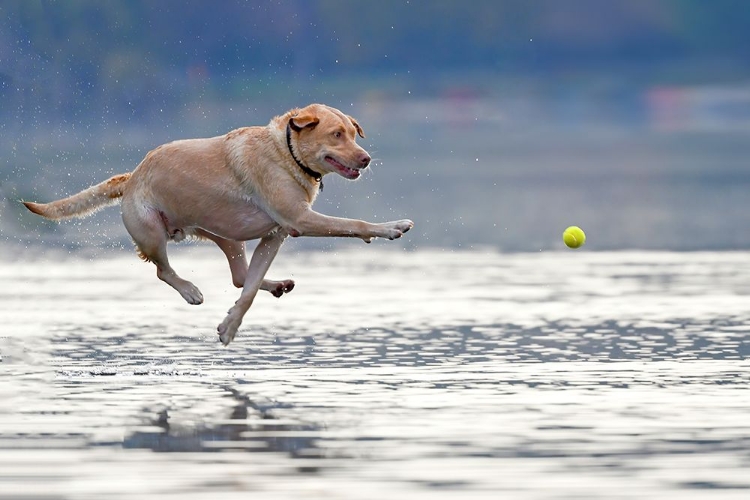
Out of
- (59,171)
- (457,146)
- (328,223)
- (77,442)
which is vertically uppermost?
(457,146)

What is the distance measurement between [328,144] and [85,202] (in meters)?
2.23

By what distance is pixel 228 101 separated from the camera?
78.4 m

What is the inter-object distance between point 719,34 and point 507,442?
90.7m

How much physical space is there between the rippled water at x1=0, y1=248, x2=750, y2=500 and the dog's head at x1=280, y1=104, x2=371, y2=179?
1.29 m

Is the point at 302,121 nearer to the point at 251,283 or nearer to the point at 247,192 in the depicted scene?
the point at 247,192

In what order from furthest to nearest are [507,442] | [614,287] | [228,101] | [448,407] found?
[228,101], [614,287], [448,407], [507,442]

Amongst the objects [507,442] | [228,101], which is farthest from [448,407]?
[228,101]

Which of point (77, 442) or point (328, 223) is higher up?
point (328, 223)

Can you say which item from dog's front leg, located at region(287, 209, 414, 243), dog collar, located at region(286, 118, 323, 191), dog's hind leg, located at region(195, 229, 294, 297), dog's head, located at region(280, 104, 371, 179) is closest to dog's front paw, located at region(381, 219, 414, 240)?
dog's front leg, located at region(287, 209, 414, 243)

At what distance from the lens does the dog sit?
12.6 m

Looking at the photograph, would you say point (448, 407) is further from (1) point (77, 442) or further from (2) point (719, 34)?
(2) point (719, 34)

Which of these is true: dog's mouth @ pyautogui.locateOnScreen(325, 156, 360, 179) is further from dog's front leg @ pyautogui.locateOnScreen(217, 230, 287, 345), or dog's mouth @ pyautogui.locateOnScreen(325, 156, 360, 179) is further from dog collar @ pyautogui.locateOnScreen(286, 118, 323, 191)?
dog's front leg @ pyautogui.locateOnScreen(217, 230, 287, 345)

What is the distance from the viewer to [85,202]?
13883mm

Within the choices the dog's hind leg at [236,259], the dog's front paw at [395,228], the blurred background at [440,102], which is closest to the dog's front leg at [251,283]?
the dog's hind leg at [236,259]
